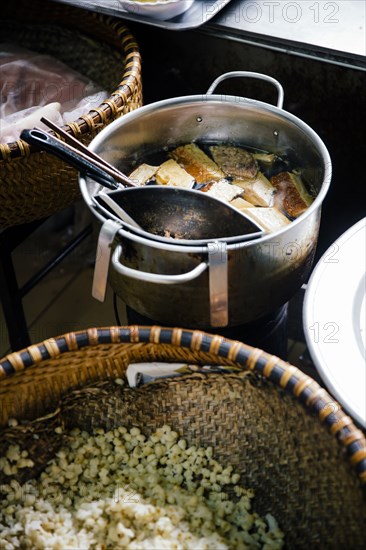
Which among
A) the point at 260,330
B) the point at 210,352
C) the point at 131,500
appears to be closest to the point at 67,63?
the point at 260,330

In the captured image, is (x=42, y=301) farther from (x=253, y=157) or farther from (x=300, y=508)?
(x=300, y=508)

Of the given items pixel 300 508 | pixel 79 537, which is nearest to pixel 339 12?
pixel 300 508

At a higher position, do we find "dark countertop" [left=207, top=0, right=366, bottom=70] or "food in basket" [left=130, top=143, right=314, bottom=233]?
"dark countertop" [left=207, top=0, right=366, bottom=70]

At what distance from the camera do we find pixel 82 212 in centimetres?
233

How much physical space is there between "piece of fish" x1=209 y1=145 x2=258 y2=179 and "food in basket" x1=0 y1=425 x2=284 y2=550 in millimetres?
587

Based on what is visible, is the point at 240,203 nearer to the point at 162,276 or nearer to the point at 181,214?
the point at 181,214

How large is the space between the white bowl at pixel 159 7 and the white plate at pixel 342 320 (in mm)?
721

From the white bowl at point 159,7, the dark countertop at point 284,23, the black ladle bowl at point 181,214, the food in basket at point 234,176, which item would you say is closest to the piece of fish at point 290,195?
the food in basket at point 234,176

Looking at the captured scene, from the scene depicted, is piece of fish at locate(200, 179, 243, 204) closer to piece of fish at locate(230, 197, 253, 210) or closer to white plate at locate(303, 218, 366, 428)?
piece of fish at locate(230, 197, 253, 210)

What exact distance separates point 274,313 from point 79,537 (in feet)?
1.96

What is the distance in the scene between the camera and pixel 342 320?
47.6 inches

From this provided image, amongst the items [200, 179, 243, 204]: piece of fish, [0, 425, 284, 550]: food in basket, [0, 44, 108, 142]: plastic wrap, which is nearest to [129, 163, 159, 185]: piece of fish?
[200, 179, 243, 204]: piece of fish

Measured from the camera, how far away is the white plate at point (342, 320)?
3.61 feet

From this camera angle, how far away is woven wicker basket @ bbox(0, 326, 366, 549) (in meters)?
1.05
